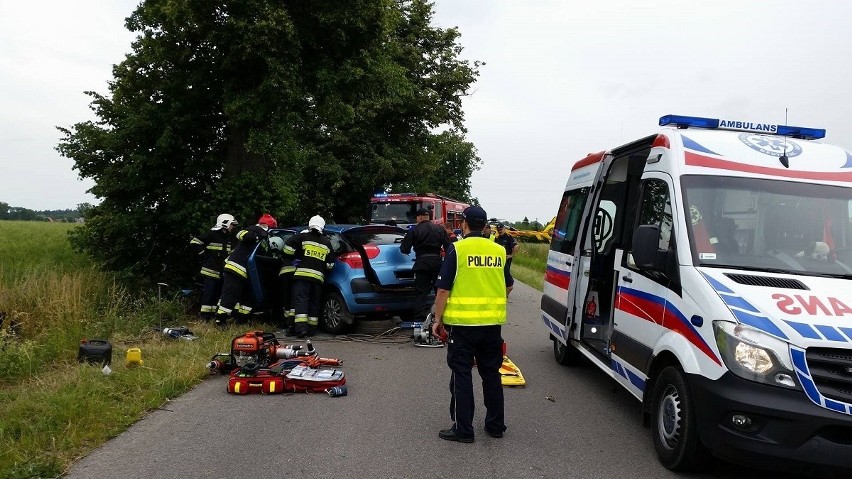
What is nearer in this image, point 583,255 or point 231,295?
point 583,255

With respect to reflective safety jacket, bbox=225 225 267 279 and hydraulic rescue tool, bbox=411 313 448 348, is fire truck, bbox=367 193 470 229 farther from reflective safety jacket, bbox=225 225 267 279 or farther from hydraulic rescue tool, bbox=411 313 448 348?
hydraulic rescue tool, bbox=411 313 448 348

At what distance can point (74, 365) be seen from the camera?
22.9 ft

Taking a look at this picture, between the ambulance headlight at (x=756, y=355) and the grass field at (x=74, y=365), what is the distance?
14.1 ft

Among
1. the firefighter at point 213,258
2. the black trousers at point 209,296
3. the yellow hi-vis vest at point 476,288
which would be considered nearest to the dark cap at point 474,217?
the yellow hi-vis vest at point 476,288

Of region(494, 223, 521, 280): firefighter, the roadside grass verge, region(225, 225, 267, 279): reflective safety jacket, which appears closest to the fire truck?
the roadside grass verge

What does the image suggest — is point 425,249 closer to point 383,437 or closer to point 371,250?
point 371,250

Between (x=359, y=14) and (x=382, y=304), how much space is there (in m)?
5.98

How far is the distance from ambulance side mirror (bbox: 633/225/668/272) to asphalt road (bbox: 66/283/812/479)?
4.72 ft

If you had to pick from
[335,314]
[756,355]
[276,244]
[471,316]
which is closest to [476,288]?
[471,316]

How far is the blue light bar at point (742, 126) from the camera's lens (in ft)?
18.2

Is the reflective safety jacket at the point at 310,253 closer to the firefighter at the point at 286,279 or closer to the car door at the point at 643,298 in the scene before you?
the firefighter at the point at 286,279

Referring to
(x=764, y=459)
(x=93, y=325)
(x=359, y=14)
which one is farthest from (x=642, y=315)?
(x=359, y=14)

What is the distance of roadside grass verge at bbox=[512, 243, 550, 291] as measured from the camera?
20984mm

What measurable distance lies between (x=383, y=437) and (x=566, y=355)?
133 inches
